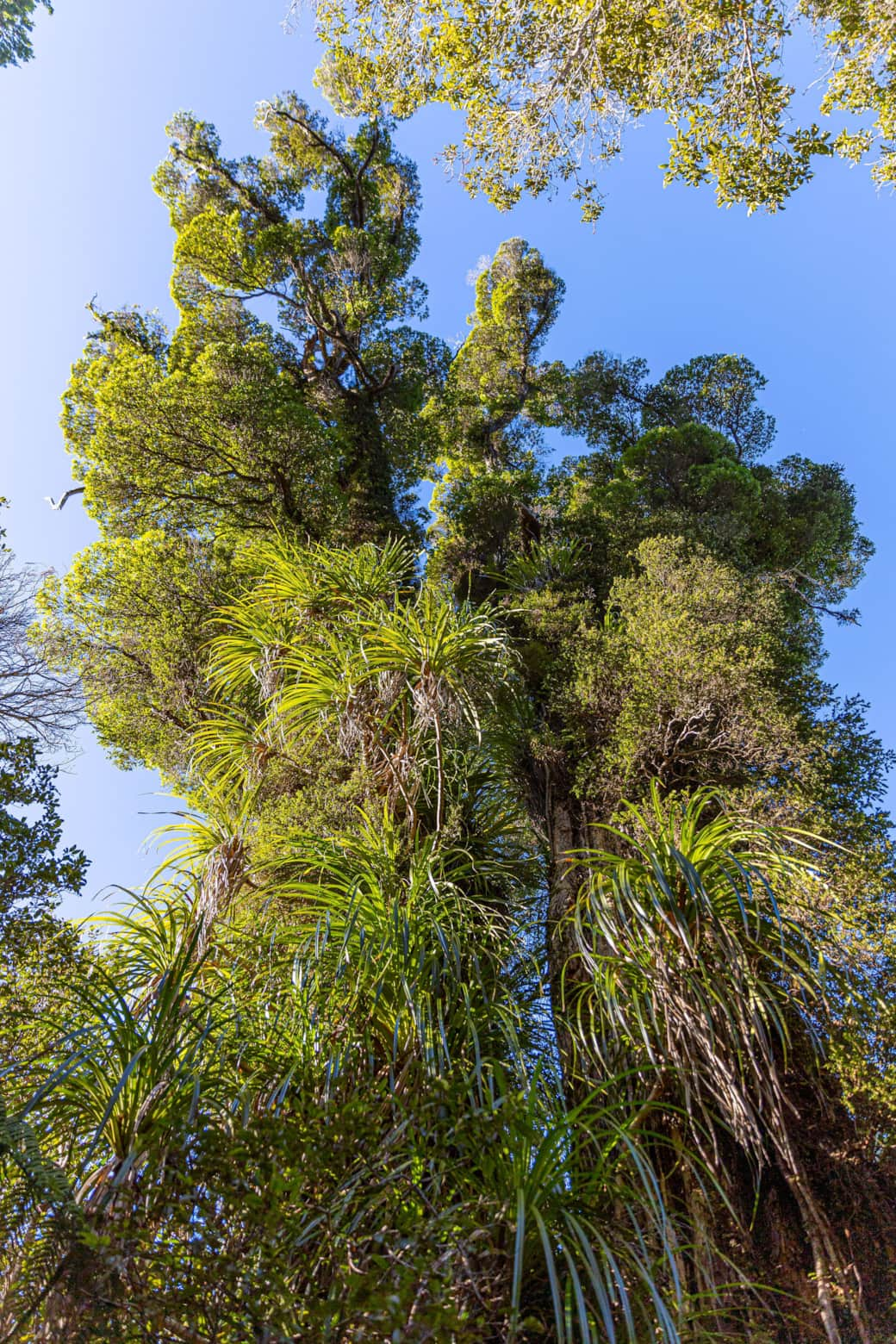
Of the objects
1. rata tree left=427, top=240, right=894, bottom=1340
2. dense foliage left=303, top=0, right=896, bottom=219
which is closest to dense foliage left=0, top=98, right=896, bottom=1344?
rata tree left=427, top=240, right=894, bottom=1340

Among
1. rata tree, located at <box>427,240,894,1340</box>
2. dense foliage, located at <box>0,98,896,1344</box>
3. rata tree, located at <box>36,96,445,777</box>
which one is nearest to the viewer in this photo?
dense foliage, located at <box>0,98,896,1344</box>

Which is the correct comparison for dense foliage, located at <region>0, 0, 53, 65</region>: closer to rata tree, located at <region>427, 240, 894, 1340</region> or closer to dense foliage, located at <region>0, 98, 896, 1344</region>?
dense foliage, located at <region>0, 98, 896, 1344</region>

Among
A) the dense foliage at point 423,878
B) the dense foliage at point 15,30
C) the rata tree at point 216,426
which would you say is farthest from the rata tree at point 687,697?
the dense foliage at point 15,30

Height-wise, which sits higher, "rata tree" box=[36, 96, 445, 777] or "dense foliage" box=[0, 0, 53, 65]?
"dense foliage" box=[0, 0, 53, 65]

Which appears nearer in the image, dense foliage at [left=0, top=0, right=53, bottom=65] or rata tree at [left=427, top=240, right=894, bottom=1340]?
rata tree at [left=427, top=240, right=894, bottom=1340]

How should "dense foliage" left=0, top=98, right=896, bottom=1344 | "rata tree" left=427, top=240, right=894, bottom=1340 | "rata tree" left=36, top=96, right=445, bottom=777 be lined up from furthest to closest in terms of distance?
"rata tree" left=36, top=96, right=445, bottom=777
"rata tree" left=427, top=240, right=894, bottom=1340
"dense foliage" left=0, top=98, right=896, bottom=1344

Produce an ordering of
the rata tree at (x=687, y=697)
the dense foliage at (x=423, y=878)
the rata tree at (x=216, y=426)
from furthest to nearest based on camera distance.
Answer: the rata tree at (x=216, y=426) → the rata tree at (x=687, y=697) → the dense foliage at (x=423, y=878)

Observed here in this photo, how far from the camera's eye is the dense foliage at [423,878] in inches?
67.5

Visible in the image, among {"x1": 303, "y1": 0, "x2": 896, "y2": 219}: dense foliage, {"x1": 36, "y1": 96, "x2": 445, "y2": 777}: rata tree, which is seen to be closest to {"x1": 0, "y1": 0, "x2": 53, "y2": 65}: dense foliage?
{"x1": 36, "y1": 96, "x2": 445, "y2": 777}: rata tree

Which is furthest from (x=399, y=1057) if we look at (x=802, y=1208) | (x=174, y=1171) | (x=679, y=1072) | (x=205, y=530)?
(x=205, y=530)

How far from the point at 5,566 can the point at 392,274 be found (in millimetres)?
4921

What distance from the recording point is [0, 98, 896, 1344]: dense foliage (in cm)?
171

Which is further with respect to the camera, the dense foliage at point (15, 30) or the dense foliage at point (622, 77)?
the dense foliage at point (15, 30)

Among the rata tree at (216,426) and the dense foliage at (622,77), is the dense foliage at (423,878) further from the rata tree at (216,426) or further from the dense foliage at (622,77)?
the dense foliage at (622,77)
